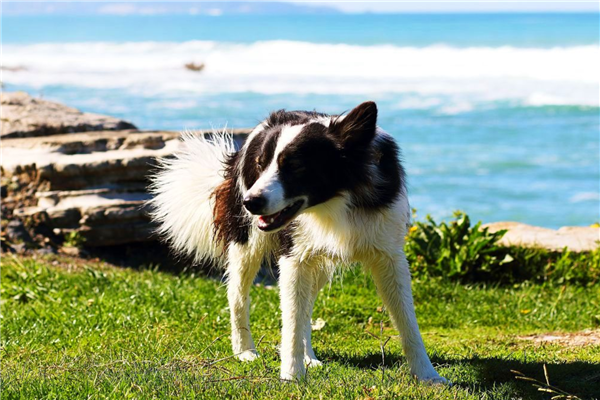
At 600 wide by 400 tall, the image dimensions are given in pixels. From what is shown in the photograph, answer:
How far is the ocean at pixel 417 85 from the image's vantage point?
17.5 meters

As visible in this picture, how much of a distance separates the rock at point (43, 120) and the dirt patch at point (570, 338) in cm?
571

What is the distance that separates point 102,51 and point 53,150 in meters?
47.3

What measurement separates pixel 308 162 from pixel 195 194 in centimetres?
165

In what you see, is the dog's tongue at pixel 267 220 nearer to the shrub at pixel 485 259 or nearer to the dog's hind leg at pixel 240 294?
the dog's hind leg at pixel 240 294

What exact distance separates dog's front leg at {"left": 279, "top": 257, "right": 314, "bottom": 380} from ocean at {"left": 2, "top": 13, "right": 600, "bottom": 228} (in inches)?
85.2

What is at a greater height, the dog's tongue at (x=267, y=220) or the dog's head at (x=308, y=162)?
the dog's head at (x=308, y=162)

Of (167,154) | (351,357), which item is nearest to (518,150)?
(167,154)

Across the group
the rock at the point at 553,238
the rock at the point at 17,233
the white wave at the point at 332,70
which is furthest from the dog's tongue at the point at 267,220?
the white wave at the point at 332,70

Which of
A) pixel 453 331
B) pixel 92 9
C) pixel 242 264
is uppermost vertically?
pixel 92 9

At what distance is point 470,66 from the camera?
39812 millimetres

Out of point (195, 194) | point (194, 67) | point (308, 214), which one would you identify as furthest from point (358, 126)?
point (194, 67)

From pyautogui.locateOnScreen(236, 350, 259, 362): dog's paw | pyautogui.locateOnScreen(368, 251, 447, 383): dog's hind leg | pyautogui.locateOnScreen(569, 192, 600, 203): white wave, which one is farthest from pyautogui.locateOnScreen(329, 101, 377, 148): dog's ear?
pyautogui.locateOnScreen(569, 192, 600, 203): white wave

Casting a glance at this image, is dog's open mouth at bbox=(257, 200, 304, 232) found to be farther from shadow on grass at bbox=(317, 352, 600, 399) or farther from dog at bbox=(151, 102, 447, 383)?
shadow on grass at bbox=(317, 352, 600, 399)

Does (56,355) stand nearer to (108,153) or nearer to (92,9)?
(108,153)
